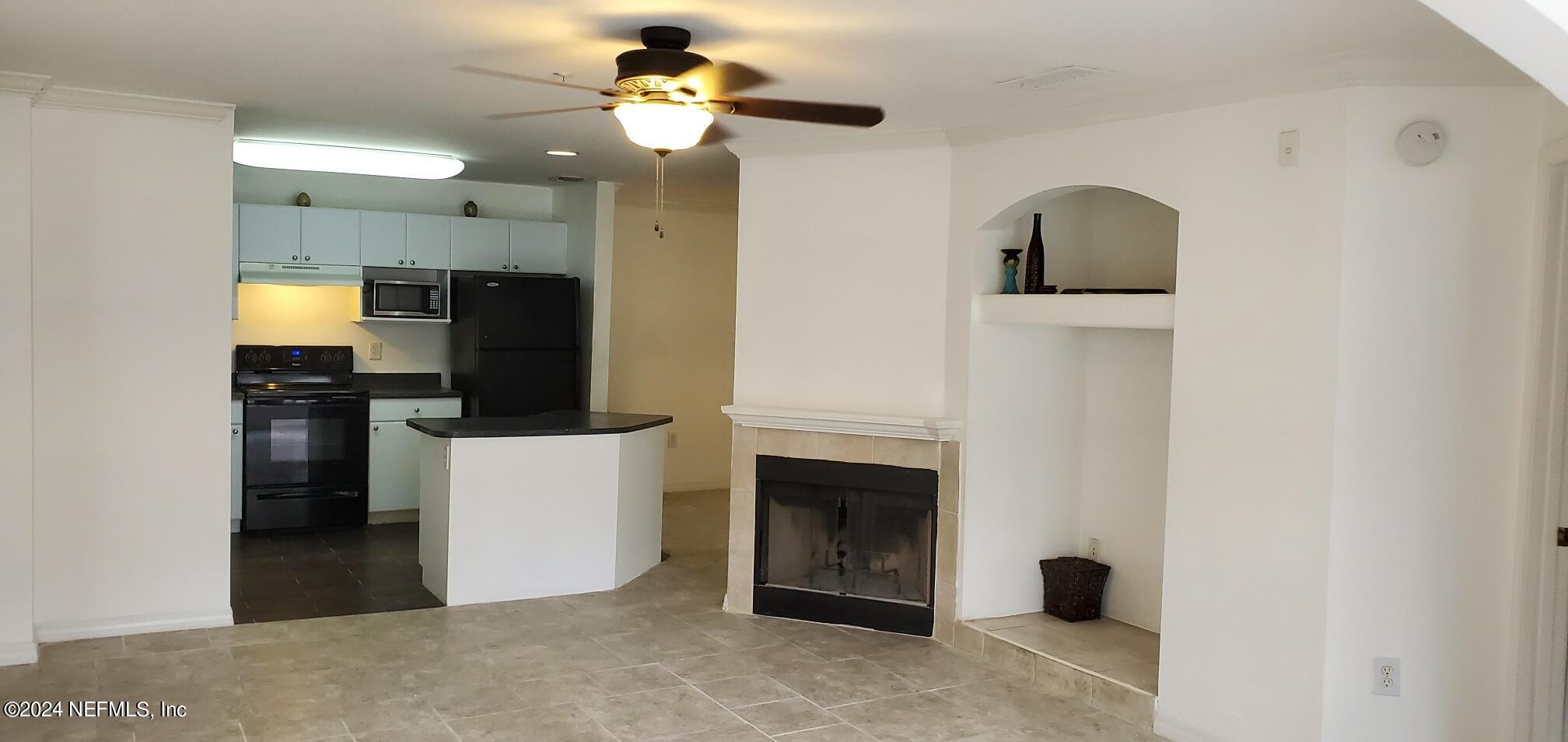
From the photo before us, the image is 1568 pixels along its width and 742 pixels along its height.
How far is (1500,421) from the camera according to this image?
11.3 feet

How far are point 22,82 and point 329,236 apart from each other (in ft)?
9.10

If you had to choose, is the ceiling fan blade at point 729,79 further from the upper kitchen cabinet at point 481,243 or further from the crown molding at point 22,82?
the upper kitchen cabinet at point 481,243

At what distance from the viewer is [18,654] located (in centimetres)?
439

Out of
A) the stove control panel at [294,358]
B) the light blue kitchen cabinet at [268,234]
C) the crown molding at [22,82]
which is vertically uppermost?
the crown molding at [22,82]

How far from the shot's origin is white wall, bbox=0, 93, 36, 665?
434cm

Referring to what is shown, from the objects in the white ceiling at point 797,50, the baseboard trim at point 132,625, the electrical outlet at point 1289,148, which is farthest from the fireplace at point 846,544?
the baseboard trim at point 132,625

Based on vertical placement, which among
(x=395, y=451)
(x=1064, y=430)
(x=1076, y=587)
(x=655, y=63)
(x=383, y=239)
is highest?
(x=655, y=63)

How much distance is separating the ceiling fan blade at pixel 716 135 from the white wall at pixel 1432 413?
253 centimetres

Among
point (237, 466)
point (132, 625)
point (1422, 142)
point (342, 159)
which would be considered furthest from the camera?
point (237, 466)

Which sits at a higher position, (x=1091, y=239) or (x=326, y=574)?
(x=1091, y=239)

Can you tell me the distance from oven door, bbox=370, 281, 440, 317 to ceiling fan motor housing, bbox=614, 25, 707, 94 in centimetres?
441

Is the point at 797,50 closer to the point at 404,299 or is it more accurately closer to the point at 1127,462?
the point at 1127,462

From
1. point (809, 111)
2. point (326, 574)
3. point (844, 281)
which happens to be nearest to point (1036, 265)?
point (844, 281)

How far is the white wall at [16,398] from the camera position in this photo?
434cm
